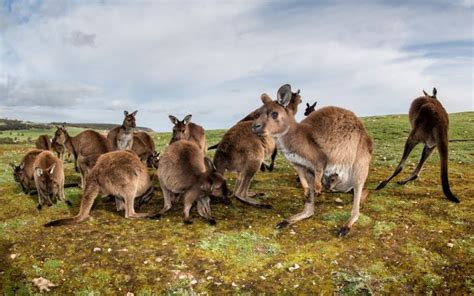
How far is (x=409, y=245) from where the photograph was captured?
24.4 ft

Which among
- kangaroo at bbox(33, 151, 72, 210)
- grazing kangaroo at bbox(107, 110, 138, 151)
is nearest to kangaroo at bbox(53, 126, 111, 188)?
kangaroo at bbox(33, 151, 72, 210)

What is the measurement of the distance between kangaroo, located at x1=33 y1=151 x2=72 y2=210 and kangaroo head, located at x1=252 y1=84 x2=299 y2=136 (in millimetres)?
5501

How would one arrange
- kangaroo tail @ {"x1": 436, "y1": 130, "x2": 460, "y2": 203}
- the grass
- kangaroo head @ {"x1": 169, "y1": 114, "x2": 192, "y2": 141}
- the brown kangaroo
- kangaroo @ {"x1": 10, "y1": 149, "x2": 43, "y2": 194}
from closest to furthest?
1. the grass
2. the brown kangaroo
3. kangaroo tail @ {"x1": 436, "y1": 130, "x2": 460, "y2": 203}
4. kangaroo @ {"x1": 10, "y1": 149, "x2": 43, "y2": 194}
5. kangaroo head @ {"x1": 169, "y1": 114, "x2": 192, "y2": 141}

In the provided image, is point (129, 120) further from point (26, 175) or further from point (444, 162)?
point (444, 162)

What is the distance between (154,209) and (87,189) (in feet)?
5.55

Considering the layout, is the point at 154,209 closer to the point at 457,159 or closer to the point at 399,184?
the point at 399,184

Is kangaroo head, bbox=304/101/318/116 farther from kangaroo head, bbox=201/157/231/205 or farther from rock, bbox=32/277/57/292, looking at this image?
rock, bbox=32/277/57/292

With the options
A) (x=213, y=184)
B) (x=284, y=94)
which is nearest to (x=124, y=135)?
(x=213, y=184)

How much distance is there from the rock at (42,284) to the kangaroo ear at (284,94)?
16.5ft

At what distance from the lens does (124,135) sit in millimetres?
14766

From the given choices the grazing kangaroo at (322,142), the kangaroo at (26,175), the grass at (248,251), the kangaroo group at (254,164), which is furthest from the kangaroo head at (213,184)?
the kangaroo at (26,175)

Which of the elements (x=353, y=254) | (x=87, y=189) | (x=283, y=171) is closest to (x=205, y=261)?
(x=353, y=254)

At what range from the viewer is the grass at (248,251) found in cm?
634

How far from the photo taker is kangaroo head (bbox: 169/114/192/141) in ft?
40.8
